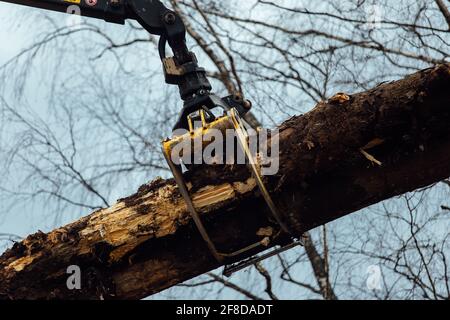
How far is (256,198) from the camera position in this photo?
351 centimetres

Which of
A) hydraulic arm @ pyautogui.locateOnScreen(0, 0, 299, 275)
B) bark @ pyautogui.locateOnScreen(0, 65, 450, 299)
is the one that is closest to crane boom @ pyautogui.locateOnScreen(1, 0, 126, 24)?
hydraulic arm @ pyautogui.locateOnScreen(0, 0, 299, 275)

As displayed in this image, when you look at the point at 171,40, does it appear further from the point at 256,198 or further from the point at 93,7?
the point at 256,198

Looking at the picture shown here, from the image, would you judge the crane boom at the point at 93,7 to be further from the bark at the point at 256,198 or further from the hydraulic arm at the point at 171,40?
the bark at the point at 256,198

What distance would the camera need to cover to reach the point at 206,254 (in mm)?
3631

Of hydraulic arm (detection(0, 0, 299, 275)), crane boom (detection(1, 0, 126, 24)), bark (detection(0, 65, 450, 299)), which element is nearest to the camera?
bark (detection(0, 65, 450, 299))

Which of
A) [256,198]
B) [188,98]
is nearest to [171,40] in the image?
[188,98]

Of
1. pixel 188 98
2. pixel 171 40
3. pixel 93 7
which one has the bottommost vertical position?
pixel 188 98

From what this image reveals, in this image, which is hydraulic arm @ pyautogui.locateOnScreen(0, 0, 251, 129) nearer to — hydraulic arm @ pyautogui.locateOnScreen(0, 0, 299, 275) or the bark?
hydraulic arm @ pyautogui.locateOnScreen(0, 0, 299, 275)

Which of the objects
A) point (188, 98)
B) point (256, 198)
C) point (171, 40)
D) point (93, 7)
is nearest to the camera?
point (256, 198)

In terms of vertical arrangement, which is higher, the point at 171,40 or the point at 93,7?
the point at 93,7

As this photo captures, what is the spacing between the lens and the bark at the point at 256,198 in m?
3.30

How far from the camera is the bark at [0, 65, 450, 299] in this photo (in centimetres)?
330

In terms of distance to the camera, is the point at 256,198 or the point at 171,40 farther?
the point at 171,40
